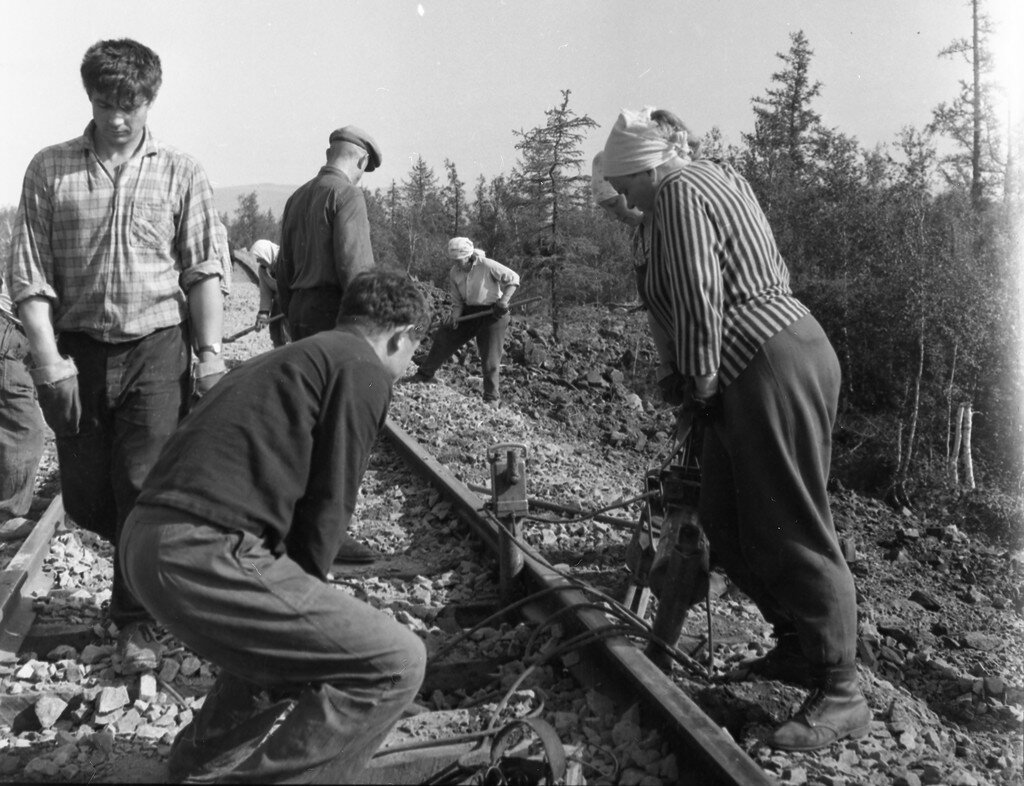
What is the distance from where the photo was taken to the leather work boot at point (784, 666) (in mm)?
3404

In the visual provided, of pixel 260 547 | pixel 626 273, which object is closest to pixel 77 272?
pixel 260 547

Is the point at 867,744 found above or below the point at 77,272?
below

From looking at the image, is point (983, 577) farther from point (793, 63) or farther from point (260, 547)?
point (793, 63)

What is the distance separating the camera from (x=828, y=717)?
318 cm

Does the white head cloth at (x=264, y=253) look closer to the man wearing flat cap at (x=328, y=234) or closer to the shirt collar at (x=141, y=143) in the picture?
the man wearing flat cap at (x=328, y=234)

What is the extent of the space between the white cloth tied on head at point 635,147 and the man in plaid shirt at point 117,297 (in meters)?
1.57

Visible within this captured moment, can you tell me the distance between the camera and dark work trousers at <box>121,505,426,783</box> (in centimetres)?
234

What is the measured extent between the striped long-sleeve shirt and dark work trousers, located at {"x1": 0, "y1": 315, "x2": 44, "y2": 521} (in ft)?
14.9

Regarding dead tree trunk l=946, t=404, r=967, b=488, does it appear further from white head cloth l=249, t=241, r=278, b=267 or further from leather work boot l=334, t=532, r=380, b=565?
leather work boot l=334, t=532, r=380, b=565

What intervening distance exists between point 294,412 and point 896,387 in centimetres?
2602

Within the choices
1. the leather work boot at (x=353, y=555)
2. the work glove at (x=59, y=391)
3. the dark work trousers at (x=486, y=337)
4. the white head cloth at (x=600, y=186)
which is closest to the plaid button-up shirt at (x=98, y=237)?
the work glove at (x=59, y=391)

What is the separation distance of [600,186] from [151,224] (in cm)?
171

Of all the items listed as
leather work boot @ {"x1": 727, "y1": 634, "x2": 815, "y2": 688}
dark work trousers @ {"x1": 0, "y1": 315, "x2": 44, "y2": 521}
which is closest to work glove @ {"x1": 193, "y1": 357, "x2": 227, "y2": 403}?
leather work boot @ {"x1": 727, "y1": 634, "x2": 815, "y2": 688}

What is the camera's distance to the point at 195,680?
3.68 meters
